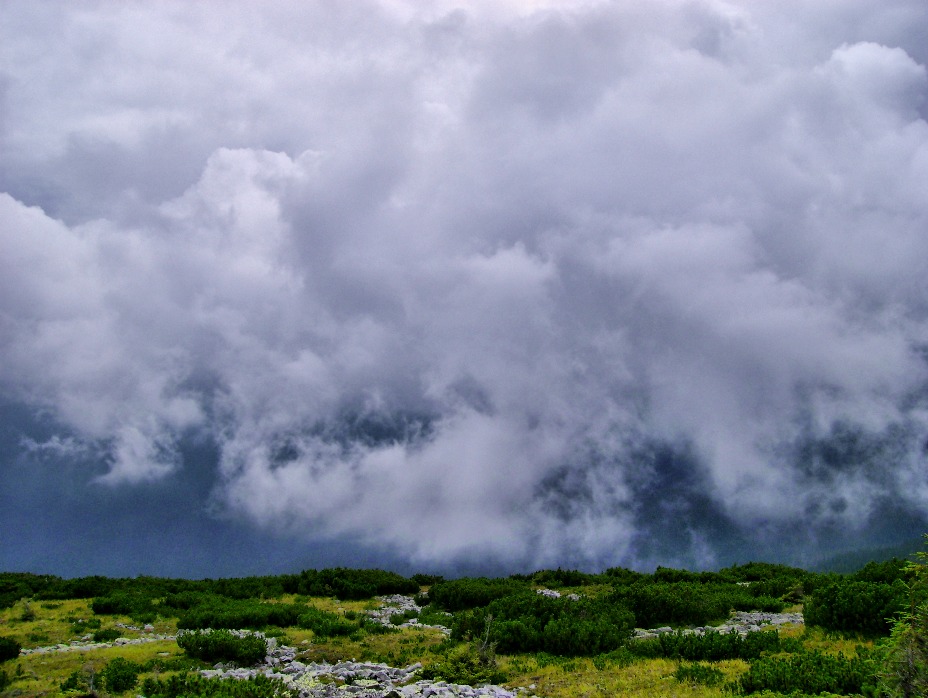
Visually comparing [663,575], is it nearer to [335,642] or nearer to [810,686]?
[335,642]

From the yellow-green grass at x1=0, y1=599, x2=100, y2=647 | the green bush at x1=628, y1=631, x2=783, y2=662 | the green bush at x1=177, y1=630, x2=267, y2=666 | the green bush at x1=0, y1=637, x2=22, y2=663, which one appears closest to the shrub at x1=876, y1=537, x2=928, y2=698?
the green bush at x1=628, y1=631, x2=783, y2=662

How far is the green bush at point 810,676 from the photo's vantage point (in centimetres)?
1261

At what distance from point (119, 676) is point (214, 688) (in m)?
2.95

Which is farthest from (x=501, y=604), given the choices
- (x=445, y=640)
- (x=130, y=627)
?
(x=130, y=627)

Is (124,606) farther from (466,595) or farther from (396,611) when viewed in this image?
(466,595)

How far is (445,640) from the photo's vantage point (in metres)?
20.6

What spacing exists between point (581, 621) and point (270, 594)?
69.2 ft

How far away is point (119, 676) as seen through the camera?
1595 cm

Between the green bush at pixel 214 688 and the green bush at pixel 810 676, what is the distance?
10669mm

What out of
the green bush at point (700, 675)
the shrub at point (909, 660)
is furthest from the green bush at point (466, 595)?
the shrub at point (909, 660)

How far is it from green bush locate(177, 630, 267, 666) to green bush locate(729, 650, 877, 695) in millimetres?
13235

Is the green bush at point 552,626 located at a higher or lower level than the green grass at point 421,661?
higher

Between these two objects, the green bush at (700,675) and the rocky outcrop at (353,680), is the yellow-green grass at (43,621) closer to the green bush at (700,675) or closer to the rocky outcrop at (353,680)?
the rocky outcrop at (353,680)

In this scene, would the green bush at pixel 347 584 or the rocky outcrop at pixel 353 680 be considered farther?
the green bush at pixel 347 584
